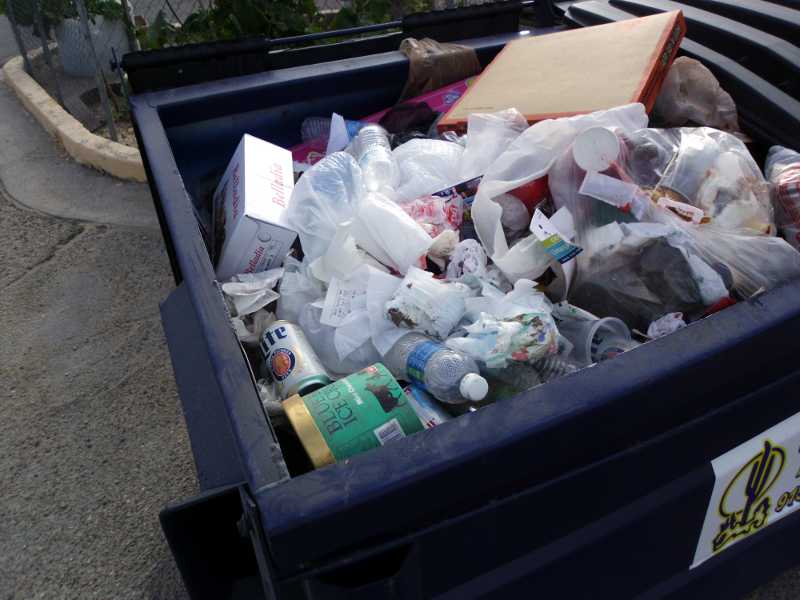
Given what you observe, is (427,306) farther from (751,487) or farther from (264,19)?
(264,19)

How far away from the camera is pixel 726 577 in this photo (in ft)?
4.93

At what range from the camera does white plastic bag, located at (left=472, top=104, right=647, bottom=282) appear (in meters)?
1.71

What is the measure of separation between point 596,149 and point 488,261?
341 mm

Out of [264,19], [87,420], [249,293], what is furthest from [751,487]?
[264,19]

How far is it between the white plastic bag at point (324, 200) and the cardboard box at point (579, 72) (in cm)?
A: 38

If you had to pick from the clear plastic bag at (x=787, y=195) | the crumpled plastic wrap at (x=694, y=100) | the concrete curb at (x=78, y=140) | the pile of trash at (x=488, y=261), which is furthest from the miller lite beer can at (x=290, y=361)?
the concrete curb at (x=78, y=140)

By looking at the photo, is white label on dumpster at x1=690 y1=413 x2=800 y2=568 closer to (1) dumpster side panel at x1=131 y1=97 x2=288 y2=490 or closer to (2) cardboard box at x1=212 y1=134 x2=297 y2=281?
(1) dumpster side panel at x1=131 y1=97 x2=288 y2=490

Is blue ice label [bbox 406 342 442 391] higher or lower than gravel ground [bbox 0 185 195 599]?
higher

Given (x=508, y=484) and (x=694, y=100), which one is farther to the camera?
(x=694, y=100)

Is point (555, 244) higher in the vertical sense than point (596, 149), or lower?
lower

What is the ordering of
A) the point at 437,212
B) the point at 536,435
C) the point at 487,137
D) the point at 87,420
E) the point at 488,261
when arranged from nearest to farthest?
the point at 536,435 < the point at 488,261 < the point at 437,212 < the point at 487,137 < the point at 87,420

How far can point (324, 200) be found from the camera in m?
1.88

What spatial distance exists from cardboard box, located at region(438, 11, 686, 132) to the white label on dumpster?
37.5 inches

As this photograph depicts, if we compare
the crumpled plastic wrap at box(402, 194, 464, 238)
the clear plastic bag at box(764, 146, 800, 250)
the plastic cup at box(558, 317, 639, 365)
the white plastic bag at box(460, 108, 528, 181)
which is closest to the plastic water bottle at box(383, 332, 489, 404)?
the plastic cup at box(558, 317, 639, 365)
